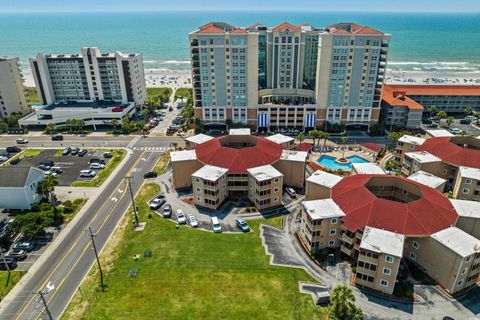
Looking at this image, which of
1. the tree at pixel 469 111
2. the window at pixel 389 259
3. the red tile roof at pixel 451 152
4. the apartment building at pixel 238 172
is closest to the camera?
the window at pixel 389 259

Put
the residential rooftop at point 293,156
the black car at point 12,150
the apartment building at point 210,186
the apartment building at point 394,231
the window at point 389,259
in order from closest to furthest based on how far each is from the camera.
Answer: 1. the window at point 389,259
2. the apartment building at point 394,231
3. the apartment building at point 210,186
4. the residential rooftop at point 293,156
5. the black car at point 12,150

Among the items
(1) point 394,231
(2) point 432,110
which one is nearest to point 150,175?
(1) point 394,231

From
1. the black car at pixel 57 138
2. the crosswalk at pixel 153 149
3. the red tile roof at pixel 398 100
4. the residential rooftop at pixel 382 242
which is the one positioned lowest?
the crosswalk at pixel 153 149

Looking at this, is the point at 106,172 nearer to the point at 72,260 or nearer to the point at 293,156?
the point at 72,260

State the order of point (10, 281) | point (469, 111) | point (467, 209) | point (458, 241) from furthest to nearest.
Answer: point (469, 111), point (467, 209), point (10, 281), point (458, 241)

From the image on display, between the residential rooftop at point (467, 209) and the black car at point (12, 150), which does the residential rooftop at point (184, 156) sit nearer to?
the residential rooftop at point (467, 209)

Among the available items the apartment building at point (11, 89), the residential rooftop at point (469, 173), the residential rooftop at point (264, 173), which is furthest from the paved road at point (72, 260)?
the residential rooftop at point (469, 173)

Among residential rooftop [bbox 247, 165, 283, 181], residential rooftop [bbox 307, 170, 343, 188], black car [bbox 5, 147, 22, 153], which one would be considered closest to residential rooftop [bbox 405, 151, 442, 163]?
residential rooftop [bbox 307, 170, 343, 188]
